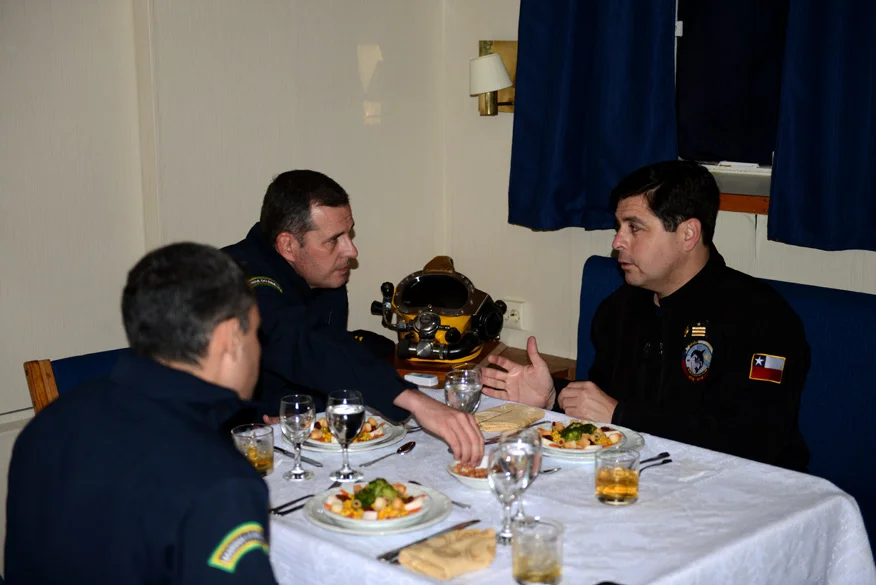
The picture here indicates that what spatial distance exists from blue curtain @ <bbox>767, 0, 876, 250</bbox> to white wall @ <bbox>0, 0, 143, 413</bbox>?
2.22 meters

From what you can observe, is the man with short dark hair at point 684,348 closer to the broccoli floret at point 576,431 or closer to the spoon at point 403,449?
Answer: the broccoli floret at point 576,431

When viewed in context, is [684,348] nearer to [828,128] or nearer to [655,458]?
[655,458]

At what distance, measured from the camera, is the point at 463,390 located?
227 cm

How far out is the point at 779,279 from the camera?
135 inches

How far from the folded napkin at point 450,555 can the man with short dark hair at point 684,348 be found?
2.83ft

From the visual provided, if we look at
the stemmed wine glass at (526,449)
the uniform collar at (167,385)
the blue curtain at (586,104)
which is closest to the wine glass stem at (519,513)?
the stemmed wine glass at (526,449)

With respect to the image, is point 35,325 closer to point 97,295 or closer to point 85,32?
point 97,295

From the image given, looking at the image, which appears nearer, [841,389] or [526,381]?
[526,381]

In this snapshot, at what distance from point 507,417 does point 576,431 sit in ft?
0.83

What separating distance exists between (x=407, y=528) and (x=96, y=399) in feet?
1.98

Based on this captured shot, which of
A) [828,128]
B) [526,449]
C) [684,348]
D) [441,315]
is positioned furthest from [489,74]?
[526,449]

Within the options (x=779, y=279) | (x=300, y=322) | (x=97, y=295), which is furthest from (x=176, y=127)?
(x=779, y=279)

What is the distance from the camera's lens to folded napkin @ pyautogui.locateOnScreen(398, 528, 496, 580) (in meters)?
1.56

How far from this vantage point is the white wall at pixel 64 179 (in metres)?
3.28
